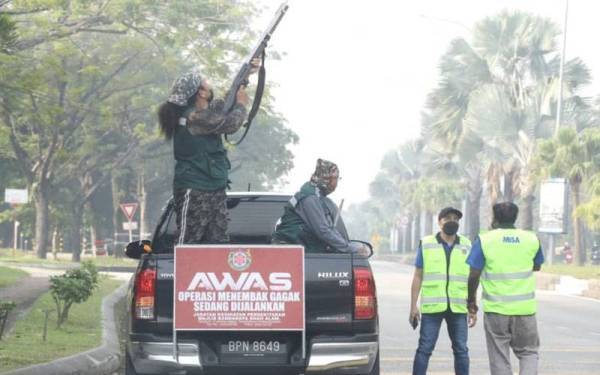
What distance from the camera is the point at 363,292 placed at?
30.7 ft

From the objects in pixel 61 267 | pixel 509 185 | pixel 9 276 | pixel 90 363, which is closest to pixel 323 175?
pixel 90 363

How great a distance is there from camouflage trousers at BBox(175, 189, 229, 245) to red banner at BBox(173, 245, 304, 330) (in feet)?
1.97

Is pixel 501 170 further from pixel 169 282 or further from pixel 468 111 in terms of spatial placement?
pixel 169 282

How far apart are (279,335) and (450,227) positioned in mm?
2202

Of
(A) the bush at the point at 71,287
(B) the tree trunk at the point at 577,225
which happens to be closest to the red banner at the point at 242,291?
(A) the bush at the point at 71,287

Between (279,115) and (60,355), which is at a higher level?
(279,115)

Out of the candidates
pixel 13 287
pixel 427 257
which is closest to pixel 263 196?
pixel 427 257

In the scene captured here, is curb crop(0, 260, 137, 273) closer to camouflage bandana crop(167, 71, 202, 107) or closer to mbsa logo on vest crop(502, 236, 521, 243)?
camouflage bandana crop(167, 71, 202, 107)

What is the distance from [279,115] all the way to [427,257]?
5776 centimetres

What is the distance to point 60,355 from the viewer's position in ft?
42.3

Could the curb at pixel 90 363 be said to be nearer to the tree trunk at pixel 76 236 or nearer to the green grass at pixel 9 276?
the green grass at pixel 9 276

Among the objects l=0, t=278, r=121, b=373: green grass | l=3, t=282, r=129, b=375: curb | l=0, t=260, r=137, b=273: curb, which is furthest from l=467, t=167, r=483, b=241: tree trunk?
l=3, t=282, r=129, b=375: curb

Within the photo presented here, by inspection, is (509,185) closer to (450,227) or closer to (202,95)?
(450,227)

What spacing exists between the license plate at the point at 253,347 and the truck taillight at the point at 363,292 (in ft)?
1.92
